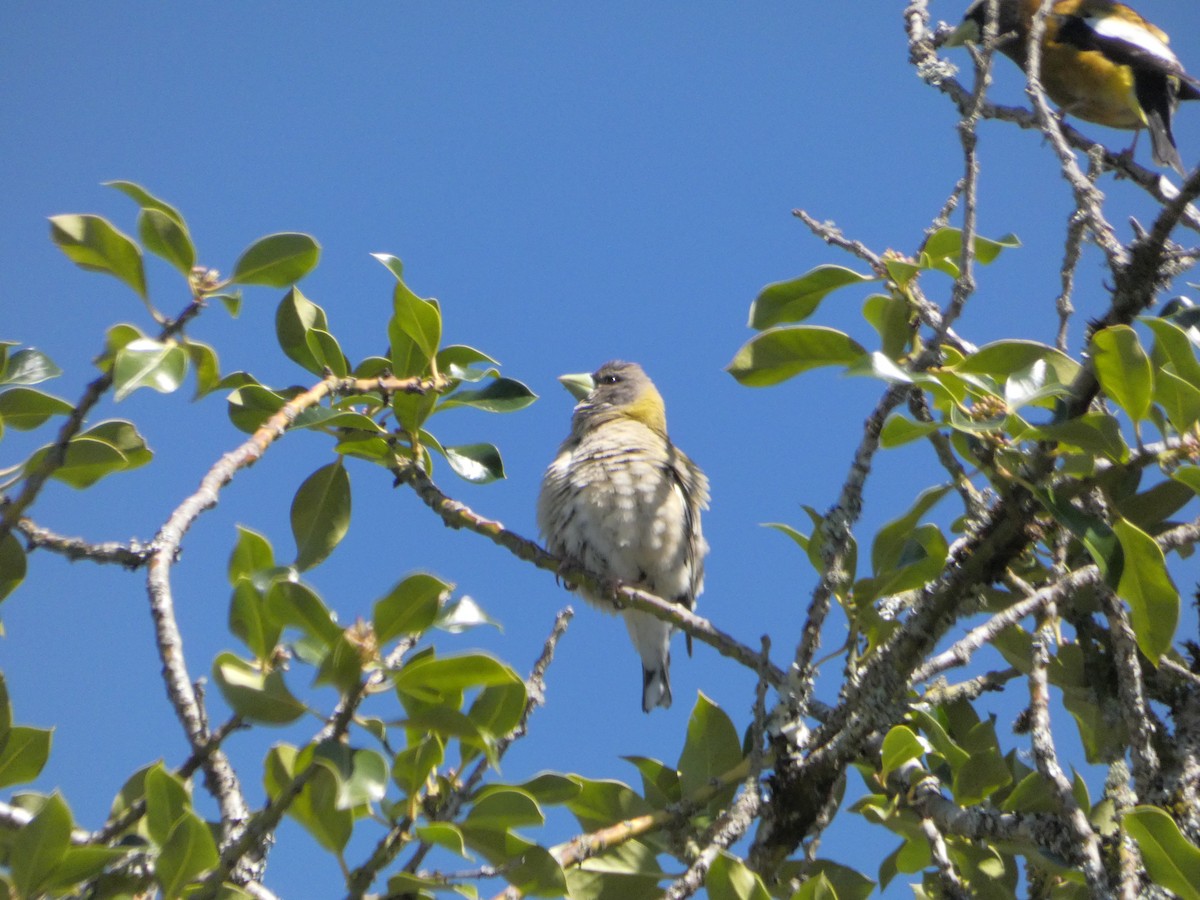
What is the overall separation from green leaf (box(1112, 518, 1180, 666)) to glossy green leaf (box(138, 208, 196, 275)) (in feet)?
6.38

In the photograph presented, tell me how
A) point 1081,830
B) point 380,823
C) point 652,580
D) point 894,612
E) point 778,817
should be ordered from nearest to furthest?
point 1081,830, point 380,823, point 778,817, point 894,612, point 652,580

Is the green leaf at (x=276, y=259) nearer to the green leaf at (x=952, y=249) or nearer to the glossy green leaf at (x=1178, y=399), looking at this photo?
the green leaf at (x=952, y=249)

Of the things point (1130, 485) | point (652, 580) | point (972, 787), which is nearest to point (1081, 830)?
point (972, 787)

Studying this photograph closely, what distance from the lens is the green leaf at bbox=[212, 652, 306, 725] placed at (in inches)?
71.4

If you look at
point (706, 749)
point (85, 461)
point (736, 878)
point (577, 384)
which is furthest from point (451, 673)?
point (577, 384)

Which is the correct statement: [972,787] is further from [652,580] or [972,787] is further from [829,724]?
[652,580]

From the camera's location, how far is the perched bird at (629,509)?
545cm

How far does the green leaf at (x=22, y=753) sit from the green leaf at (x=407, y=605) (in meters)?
0.82

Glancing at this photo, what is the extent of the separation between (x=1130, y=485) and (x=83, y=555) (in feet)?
7.17

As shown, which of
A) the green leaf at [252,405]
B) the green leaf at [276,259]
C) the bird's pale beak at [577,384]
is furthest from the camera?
the bird's pale beak at [577,384]

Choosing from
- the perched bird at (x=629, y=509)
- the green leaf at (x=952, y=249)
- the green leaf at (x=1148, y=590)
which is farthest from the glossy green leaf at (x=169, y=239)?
the perched bird at (x=629, y=509)

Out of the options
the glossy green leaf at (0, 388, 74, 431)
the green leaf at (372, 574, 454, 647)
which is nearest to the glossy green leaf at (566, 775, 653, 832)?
the green leaf at (372, 574, 454, 647)

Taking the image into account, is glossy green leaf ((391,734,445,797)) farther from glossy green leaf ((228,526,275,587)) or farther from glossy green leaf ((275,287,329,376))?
glossy green leaf ((275,287,329,376))

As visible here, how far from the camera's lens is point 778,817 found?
7.61 ft
